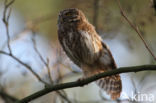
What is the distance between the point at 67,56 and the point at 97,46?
0.54 meters

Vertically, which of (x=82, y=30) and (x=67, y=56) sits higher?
(x=82, y=30)

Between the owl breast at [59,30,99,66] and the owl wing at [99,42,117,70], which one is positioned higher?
the owl breast at [59,30,99,66]

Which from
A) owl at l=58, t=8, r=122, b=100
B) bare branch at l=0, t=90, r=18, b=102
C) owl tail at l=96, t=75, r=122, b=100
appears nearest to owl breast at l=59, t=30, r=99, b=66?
owl at l=58, t=8, r=122, b=100

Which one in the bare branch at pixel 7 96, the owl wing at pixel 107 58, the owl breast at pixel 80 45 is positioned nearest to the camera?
the owl breast at pixel 80 45

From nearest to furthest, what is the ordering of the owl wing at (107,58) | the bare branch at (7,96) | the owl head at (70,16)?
the owl head at (70,16), the owl wing at (107,58), the bare branch at (7,96)

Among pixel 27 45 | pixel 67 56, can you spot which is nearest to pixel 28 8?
pixel 27 45

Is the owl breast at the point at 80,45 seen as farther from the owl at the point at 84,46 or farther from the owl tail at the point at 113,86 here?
the owl tail at the point at 113,86

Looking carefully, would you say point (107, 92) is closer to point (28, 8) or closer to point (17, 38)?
point (17, 38)

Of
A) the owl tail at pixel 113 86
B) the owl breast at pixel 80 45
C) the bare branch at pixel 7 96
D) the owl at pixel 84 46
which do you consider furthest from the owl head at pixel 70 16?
the bare branch at pixel 7 96

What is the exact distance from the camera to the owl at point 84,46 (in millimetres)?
5859

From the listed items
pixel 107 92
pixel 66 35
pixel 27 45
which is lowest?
pixel 107 92

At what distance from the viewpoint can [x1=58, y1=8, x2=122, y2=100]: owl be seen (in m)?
5.86

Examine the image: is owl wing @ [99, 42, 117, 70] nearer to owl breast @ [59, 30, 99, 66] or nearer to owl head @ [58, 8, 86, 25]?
owl breast @ [59, 30, 99, 66]

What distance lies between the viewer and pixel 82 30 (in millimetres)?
5863
